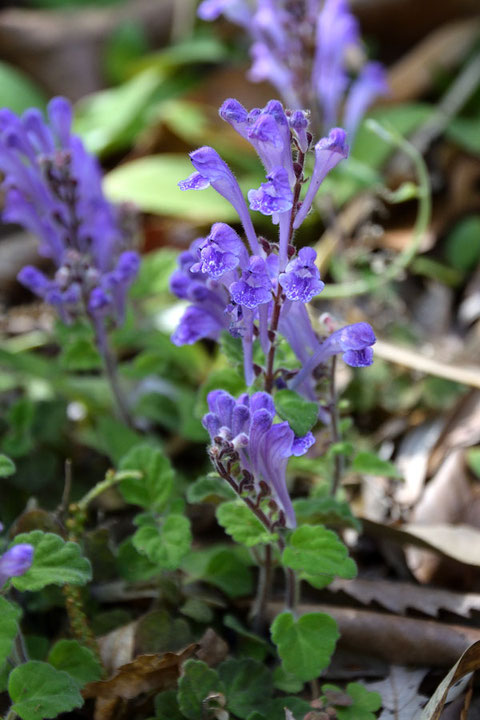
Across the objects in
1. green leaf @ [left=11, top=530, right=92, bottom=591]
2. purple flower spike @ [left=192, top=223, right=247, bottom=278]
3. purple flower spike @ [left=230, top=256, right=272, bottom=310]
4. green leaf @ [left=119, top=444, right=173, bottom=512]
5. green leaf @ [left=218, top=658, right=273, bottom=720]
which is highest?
purple flower spike @ [left=192, top=223, right=247, bottom=278]

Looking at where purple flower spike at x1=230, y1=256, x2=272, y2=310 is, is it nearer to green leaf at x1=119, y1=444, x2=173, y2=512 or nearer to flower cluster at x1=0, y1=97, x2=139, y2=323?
green leaf at x1=119, y1=444, x2=173, y2=512

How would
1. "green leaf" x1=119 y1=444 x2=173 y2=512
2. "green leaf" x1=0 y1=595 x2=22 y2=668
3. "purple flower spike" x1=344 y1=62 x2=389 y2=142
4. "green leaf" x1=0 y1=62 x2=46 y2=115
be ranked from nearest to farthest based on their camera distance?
"green leaf" x1=0 y1=595 x2=22 y2=668 < "green leaf" x1=119 y1=444 x2=173 y2=512 < "purple flower spike" x1=344 y1=62 x2=389 y2=142 < "green leaf" x1=0 y1=62 x2=46 y2=115

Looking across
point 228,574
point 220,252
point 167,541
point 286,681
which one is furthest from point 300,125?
point 286,681

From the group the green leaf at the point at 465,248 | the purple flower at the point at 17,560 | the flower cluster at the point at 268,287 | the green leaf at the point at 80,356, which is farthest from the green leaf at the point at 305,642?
the green leaf at the point at 465,248

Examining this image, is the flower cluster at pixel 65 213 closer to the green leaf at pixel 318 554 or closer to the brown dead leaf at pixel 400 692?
the green leaf at pixel 318 554

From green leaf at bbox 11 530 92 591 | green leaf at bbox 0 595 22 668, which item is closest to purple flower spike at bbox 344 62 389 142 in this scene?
green leaf at bbox 11 530 92 591

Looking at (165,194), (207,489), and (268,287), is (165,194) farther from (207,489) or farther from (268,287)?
(268,287)

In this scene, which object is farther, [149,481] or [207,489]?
[149,481]
